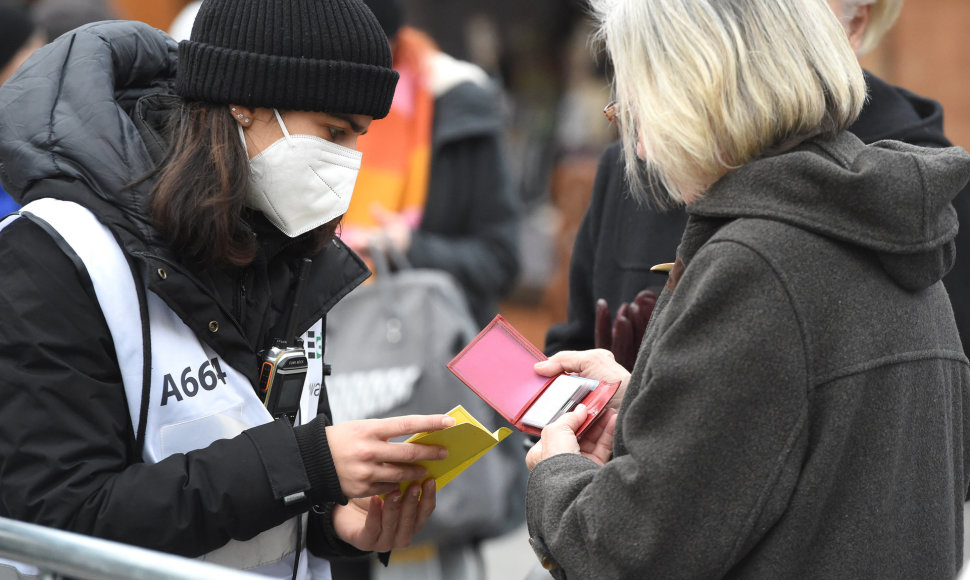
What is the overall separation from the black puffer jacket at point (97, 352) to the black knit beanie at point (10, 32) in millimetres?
1896

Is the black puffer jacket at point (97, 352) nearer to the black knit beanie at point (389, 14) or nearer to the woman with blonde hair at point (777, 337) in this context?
the woman with blonde hair at point (777, 337)

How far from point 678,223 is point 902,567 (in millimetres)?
1157

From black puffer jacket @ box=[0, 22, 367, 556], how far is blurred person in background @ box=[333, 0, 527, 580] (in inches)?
69.2

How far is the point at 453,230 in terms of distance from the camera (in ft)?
12.7

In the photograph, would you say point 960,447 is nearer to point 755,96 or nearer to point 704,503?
point 704,503

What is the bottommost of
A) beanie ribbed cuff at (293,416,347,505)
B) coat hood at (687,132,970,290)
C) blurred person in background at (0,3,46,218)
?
beanie ribbed cuff at (293,416,347,505)

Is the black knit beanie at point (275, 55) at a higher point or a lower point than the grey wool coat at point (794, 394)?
higher

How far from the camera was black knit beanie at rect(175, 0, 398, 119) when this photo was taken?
1881mm

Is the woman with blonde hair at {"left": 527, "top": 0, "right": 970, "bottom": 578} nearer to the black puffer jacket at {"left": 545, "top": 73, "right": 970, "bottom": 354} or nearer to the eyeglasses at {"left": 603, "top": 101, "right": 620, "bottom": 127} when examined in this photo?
the eyeglasses at {"left": 603, "top": 101, "right": 620, "bottom": 127}

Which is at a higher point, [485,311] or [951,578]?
[951,578]

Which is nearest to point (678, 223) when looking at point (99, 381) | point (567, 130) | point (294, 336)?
point (294, 336)

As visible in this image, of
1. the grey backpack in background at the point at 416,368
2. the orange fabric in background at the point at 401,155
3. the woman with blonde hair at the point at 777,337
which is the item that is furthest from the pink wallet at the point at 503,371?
the orange fabric in background at the point at 401,155

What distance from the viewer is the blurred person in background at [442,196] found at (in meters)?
3.63

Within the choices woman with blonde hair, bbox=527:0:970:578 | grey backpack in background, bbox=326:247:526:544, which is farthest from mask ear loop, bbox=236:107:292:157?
grey backpack in background, bbox=326:247:526:544
